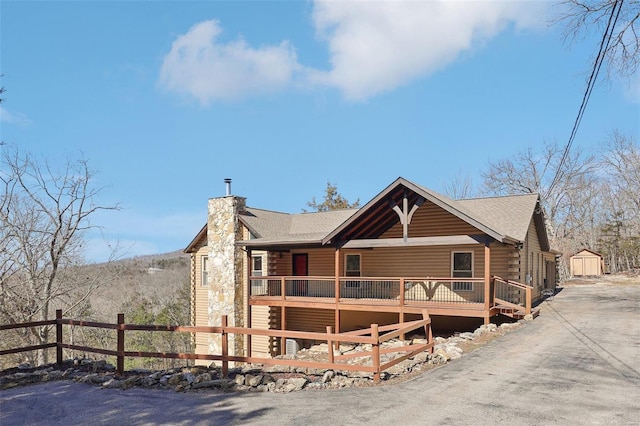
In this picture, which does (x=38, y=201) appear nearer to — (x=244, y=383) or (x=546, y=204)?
(x=244, y=383)

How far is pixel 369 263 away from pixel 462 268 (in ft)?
14.1

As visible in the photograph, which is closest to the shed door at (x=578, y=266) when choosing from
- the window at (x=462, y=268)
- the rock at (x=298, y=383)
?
the window at (x=462, y=268)

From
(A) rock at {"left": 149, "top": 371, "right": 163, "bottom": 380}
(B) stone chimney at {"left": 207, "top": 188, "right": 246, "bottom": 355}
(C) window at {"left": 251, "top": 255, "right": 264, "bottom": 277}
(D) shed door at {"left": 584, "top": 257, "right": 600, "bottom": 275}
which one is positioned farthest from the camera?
(D) shed door at {"left": 584, "top": 257, "right": 600, "bottom": 275}

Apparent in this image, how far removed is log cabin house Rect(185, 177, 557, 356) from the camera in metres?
17.5

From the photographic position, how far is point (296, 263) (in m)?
24.2

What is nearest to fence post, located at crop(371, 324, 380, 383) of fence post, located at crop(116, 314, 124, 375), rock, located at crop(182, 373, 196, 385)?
rock, located at crop(182, 373, 196, 385)

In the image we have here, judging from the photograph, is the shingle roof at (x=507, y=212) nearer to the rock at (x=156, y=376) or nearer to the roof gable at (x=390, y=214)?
the roof gable at (x=390, y=214)

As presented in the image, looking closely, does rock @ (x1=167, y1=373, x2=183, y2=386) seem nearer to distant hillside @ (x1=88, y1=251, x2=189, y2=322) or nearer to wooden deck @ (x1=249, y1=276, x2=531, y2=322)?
wooden deck @ (x1=249, y1=276, x2=531, y2=322)

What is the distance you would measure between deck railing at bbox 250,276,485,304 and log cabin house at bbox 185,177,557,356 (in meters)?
0.05

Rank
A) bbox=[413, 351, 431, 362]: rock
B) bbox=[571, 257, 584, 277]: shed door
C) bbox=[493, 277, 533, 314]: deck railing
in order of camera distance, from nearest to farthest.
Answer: bbox=[413, 351, 431, 362]: rock
bbox=[493, 277, 533, 314]: deck railing
bbox=[571, 257, 584, 277]: shed door

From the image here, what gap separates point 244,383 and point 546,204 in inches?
1736

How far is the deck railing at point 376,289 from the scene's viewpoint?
61.5 feet

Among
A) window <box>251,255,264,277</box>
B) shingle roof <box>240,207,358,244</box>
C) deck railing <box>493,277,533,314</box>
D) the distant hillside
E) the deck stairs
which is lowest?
the distant hillside

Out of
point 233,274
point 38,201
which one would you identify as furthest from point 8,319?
point 233,274
